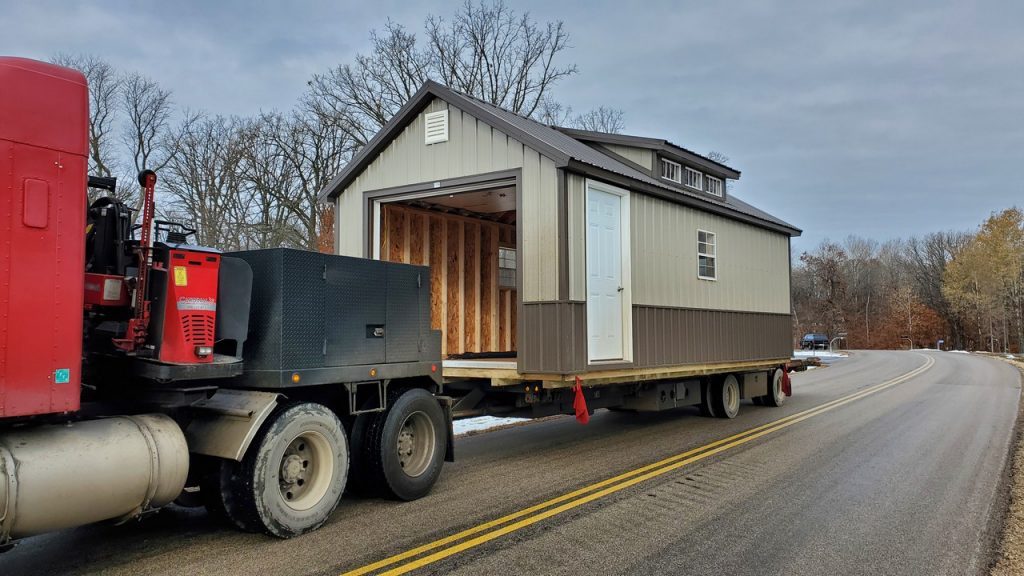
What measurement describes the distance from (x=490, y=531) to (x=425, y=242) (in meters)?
6.94

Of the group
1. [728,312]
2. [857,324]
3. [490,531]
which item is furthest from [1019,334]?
[490,531]

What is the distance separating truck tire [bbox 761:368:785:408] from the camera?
47.2 feet

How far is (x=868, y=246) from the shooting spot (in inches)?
3324

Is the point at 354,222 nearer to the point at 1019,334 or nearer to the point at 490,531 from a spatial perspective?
the point at 490,531

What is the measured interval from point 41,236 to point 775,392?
545 inches

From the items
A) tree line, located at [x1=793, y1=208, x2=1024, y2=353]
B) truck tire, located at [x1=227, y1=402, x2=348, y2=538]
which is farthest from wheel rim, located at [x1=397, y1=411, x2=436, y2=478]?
tree line, located at [x1=793, y1=208, x2=1024, y2=353]

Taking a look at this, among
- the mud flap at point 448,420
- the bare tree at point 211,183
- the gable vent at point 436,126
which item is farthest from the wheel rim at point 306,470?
the bare tree at point 211,183

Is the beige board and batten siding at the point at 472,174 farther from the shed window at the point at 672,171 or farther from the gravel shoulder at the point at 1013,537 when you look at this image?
the gravel shoulder at the point at 1013,537

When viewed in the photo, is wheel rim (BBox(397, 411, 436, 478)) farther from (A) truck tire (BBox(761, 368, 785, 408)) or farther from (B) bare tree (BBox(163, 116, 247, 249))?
(B) bare tree (BBox(163, 116, 247, 249))

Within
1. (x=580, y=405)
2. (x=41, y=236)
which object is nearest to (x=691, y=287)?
(x=580, y=405)

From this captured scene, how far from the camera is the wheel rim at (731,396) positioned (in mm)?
12383

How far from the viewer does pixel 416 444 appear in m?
6.60

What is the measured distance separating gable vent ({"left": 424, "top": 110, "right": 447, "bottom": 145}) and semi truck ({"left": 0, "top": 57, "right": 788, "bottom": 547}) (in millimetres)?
3712

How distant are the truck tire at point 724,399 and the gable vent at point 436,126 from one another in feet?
22.7
